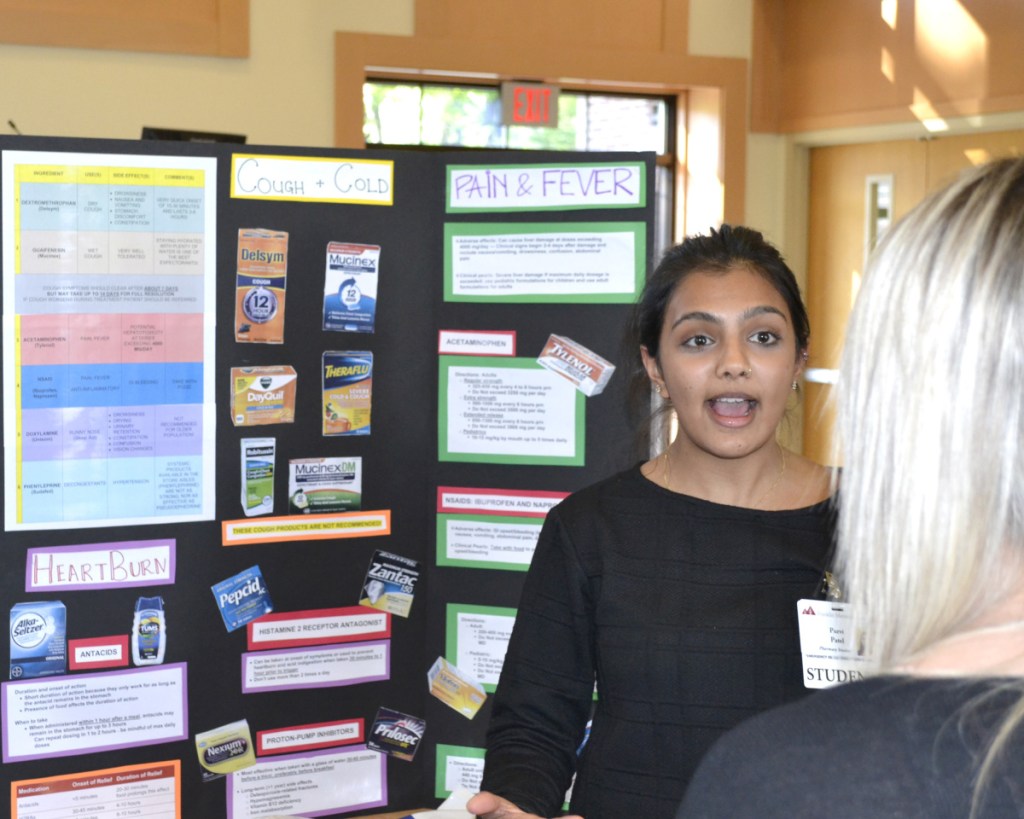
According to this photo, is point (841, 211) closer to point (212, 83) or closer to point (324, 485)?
point (212, 83)

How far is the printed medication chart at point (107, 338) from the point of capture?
236cm

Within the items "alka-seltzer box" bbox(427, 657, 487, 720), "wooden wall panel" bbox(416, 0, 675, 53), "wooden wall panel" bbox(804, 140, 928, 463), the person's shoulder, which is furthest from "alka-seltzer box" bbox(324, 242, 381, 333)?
"wooden wall panel" bbox(804, 140, 928, 463)

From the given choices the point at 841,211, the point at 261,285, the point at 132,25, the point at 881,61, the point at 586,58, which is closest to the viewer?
the point at 261,285

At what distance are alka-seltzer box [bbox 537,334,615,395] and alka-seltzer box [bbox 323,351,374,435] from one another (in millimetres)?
383

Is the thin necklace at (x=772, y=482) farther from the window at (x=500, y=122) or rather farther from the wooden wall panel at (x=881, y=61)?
the window at (x=500, y=122)

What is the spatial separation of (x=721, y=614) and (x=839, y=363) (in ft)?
2.97

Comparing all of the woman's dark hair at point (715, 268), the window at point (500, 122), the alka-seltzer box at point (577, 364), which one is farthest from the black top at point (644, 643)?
the window at point (500, 122)

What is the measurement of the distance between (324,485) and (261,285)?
0.45 m

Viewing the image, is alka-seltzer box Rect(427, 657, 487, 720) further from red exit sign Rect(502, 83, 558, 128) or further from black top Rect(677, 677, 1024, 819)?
red exit sign Rect(502, 83, 558, 128)

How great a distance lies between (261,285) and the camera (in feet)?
8.26

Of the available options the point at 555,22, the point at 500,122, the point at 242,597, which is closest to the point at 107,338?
the point at 242,597

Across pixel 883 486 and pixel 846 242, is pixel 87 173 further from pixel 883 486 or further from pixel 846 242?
pixel 846 242

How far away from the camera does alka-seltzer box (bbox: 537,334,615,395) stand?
2.59m

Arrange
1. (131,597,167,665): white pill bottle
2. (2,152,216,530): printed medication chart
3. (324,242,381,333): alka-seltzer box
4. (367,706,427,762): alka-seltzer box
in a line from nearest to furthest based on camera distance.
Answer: (2,152,216,530): printed medication chart < (131,597,167,665): white pill bottle < (324,242,381,333): alka-seltzer box < (367,706,427,762): alka-seltzer box
